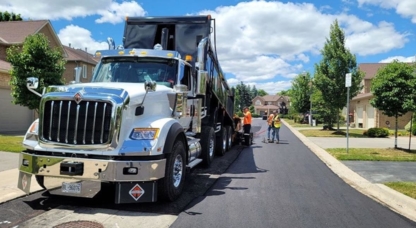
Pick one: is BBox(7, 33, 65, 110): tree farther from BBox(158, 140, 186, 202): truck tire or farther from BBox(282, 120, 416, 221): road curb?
BBox(282, 120, 416, 221): road curb

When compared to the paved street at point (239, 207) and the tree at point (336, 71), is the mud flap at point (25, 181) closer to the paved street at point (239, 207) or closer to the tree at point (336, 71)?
the paved street at point (239, 207)

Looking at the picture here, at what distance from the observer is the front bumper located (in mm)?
5133

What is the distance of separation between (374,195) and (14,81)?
13.7 m

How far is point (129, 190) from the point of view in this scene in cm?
525

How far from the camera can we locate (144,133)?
219 inches

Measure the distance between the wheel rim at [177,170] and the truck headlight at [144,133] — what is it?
2.56ft

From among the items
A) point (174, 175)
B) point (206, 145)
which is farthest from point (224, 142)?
point (174, 175)

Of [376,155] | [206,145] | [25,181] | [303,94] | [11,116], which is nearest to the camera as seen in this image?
[25,181]

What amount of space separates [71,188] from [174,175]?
1670mm

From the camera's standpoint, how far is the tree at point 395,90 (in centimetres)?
1318

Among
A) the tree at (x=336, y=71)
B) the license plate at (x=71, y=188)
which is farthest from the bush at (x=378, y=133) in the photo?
the license plate at (x=71, y=188)

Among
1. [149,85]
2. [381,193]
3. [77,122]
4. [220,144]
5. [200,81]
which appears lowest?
[381,193]

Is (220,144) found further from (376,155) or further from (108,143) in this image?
(108,143)

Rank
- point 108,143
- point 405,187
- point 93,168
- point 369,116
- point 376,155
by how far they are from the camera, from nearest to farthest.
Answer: point 93,168 < point 108,143 < point 405,187 < point 376,155 < point 369,116
